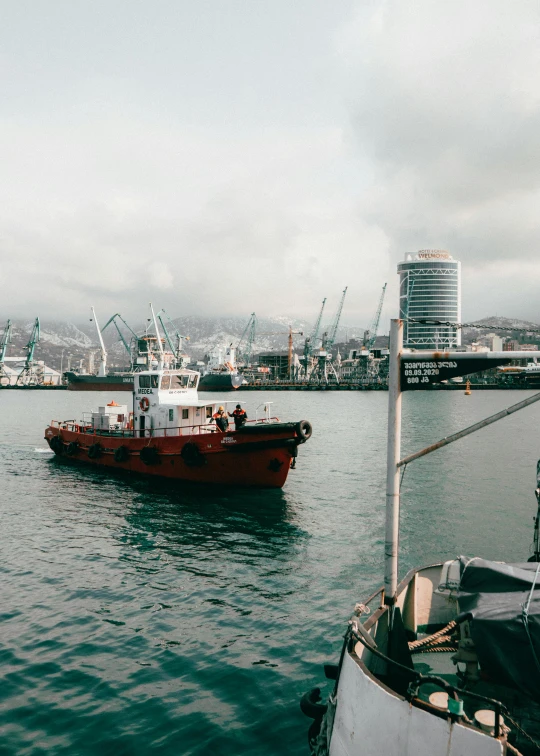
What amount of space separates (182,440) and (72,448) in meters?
12.9

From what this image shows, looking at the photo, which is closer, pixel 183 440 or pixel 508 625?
pixel 508 625

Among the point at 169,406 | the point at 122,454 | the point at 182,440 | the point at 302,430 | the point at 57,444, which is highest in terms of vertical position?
the point at 169,406

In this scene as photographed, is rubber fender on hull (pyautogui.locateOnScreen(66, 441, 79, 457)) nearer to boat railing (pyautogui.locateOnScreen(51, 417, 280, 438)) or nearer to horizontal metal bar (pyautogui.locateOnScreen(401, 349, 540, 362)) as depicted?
boat railing (pyautogui.locateOnScreen(51, 417, 280, 438))

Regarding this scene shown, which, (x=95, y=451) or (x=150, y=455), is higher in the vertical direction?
(x=150, y=455)

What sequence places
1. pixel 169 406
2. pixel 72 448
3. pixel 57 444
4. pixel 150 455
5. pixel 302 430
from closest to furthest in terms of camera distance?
pixel 302 430 → pixel 150 455 → pixel 169 406 → pixel 72 448 → pixel 57 444

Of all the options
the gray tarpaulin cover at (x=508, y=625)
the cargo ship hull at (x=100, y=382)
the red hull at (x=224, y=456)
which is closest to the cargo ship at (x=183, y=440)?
the red hull at (x=224, y=456)

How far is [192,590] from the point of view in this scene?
56.0 ft

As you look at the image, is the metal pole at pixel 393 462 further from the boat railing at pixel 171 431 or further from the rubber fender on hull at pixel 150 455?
the rubber fender on hull at pixel 150 455

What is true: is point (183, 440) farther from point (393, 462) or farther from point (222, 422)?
point (393, 462)

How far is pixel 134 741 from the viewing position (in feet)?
33.3

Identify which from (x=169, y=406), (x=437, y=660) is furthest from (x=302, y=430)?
(x=437, y=660)

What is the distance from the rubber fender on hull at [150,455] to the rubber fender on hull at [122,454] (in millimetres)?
2333

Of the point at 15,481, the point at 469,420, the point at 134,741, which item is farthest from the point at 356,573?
the point at 469,420

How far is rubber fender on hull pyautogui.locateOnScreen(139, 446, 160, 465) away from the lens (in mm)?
31672
